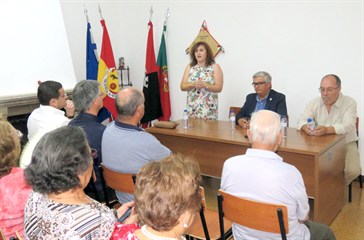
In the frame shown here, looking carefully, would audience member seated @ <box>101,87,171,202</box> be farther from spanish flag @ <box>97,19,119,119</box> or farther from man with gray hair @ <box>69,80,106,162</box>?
spanish flag @ <box>97,19,119,119</box>

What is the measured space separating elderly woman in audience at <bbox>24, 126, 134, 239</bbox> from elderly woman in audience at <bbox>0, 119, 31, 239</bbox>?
340mm

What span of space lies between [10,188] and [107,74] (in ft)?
12.5

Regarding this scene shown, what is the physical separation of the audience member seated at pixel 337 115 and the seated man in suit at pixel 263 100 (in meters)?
0.30

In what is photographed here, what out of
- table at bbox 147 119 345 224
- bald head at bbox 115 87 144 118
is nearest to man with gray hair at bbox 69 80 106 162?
bald head at bbox 115 87 144 118

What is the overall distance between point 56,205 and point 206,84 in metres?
2.87

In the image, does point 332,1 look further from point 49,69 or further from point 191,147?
point 49,69

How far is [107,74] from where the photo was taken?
5410mm

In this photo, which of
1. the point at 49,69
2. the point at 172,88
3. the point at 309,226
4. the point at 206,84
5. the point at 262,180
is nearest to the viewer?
the point at 262,180

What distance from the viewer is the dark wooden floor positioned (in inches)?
116

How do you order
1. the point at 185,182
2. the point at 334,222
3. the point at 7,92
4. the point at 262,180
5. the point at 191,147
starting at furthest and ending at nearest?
the point at 7,92, the point at 191,147, the point at 334,222, the point at 262,180, the point at 185,182

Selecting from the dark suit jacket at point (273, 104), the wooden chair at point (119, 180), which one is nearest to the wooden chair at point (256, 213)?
the wooden chair at point (119, 180)

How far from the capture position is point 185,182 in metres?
1.26

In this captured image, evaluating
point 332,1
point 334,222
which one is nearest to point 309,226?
point 334,222

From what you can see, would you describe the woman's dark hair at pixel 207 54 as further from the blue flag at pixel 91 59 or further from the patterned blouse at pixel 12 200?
the patterned blouse at pixel 12 200
